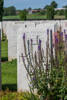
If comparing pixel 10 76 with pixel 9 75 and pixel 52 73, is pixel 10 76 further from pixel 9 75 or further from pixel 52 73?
pixel 52 73

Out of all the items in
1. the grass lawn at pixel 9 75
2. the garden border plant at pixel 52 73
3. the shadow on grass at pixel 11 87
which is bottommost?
the grass lawn at pixel 9 75

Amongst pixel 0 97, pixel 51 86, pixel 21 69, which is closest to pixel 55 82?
pixel 51 86

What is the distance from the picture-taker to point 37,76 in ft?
14.4

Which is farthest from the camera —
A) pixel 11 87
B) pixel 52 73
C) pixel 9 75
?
pixel 9 75

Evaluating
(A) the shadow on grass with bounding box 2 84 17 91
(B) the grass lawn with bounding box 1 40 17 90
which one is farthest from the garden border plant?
(B) the grass lawn with bounding box 1 40 17 90

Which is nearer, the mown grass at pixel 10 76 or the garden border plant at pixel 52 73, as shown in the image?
the garden border plant at pixel 52 73

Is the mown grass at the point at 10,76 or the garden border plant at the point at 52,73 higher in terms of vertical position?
the garden border plant at the point at 52,73

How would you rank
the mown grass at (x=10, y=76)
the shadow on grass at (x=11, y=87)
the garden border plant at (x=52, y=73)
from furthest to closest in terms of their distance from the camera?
the mown grass at (x=10, y=76), the shadow on grass at (x=11, y=87), the garden border plant at (x=52, y=73)

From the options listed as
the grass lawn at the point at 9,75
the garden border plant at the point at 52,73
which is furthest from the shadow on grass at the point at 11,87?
the garden border plant at the point at 52,73

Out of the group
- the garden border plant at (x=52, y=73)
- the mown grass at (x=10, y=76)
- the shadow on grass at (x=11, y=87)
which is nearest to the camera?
the garden border plant at (x=52, y=73)

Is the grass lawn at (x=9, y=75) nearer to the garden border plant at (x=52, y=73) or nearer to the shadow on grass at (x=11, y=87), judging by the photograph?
the shadow on grass at (x=11, y=87)

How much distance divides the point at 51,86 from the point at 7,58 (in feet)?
21.0

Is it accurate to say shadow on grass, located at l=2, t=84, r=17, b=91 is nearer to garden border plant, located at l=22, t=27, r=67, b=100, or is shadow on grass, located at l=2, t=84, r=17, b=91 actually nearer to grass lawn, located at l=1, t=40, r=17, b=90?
grass lawn, located at l=1, t=40, r=17, b=90

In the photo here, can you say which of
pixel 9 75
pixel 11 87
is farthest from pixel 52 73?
pixel 9 75
